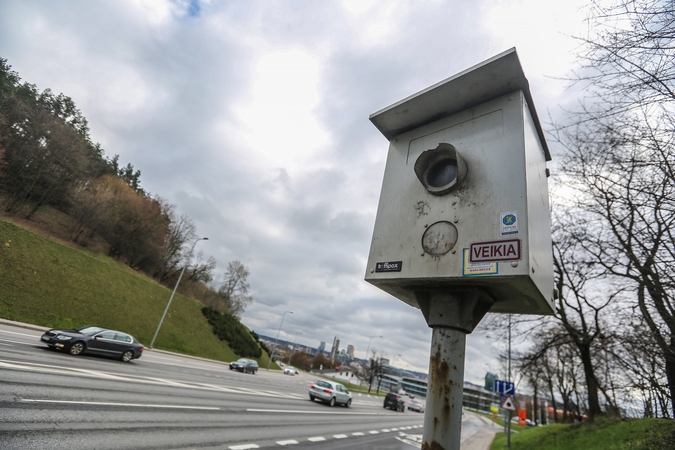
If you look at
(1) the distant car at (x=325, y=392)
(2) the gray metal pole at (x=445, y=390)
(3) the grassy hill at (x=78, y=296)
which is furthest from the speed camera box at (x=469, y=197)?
(3) the grassy hill at (x=78, y=296)

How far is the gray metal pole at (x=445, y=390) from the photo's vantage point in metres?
1.58

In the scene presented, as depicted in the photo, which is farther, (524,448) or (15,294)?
(15,294)

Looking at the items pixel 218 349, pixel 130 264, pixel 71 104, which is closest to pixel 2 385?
pixel 218 349

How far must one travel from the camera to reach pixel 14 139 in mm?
30703

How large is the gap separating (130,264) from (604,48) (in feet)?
163

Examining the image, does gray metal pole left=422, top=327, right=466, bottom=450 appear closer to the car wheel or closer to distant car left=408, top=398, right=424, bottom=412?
the car wheel

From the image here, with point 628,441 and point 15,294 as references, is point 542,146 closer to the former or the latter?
point 628,441

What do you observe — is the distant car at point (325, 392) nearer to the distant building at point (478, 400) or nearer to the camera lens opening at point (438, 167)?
the camera lens opening at point (438, 167)

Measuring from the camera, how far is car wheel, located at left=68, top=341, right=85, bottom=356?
11931mm

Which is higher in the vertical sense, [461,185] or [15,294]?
[461,185]

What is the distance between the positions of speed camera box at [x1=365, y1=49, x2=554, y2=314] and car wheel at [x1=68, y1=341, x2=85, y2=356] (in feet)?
48.2

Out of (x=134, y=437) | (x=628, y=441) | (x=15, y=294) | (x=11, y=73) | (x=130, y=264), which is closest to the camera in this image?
(x=134, y=437)

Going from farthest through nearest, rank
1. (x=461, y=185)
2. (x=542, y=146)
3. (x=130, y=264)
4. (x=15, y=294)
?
(x=130, y=264)
(x=15, y=294)
(x=542, y=146)
(x=461, y=185)

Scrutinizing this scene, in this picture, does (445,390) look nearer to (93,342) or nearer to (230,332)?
(93,342)
